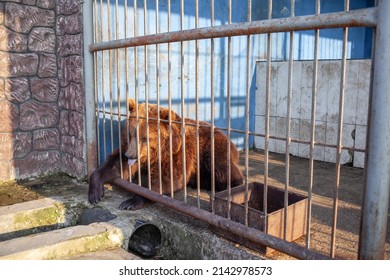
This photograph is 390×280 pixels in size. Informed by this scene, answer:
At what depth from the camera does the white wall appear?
17.8ft

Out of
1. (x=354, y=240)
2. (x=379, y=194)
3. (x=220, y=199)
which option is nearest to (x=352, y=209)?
(x=354, y=240)

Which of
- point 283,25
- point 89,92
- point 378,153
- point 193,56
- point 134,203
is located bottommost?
point 134,203

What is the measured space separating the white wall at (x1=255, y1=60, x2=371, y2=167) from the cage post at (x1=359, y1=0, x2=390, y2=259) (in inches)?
146

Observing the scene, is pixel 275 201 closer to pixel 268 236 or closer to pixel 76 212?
pixel 268 236

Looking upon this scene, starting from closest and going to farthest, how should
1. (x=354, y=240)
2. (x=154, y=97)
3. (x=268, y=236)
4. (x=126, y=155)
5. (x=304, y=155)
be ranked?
1. (x=268, y=236)
2. (x=354, y=240)
3. (x=126, y=155)
4. (x=154, y=97)
5. (x=304, y=155)

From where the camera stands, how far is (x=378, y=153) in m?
Result: 1.90

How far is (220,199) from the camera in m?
3.07

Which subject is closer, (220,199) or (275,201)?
(220,199)

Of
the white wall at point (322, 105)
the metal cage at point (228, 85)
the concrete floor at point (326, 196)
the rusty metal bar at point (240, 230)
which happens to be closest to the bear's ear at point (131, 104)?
the metal cage at point (228, 85)

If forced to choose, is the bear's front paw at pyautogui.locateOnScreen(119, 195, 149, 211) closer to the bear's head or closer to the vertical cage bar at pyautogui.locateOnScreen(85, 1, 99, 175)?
the bear's head

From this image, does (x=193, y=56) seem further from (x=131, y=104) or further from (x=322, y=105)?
(x=322, y=105)

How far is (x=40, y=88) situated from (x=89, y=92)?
88 centimetres

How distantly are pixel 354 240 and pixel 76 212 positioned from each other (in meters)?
2.64

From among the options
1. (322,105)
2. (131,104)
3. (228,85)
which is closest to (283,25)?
(228,85)
